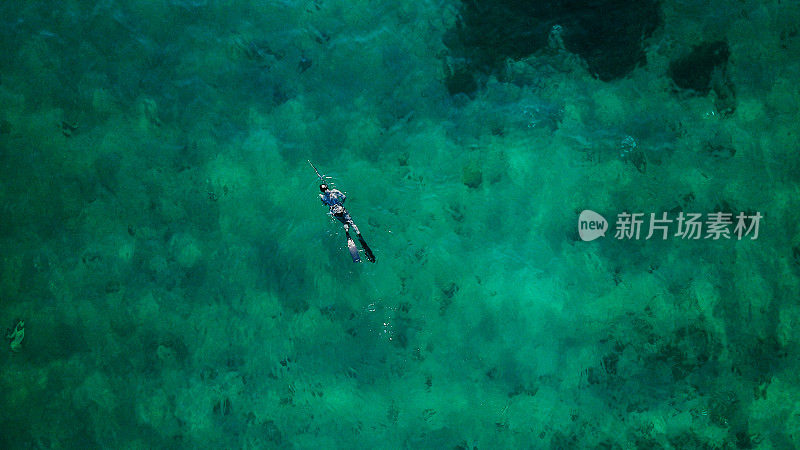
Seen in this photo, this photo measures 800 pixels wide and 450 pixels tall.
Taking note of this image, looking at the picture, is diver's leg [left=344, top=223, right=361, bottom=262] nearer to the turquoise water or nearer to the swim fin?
the swim fin

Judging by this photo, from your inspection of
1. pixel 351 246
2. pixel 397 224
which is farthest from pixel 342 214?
pixel 397 224

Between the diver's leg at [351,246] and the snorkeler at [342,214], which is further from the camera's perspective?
the diver's leg at [351,246]

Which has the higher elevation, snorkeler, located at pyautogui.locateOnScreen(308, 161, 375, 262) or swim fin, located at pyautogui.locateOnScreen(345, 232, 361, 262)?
snorkeler, located at pyautogui.locateOnScreen(308, 161, 375, 262)

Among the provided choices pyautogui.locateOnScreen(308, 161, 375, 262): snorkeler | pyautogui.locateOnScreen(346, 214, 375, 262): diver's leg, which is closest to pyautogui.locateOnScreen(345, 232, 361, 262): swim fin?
pyautogui.locateOnScreen(308, 161, 375, 262): snorkeler

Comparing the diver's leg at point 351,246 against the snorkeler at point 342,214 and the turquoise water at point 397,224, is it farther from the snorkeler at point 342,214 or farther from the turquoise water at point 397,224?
the turquoise water at point 397,224

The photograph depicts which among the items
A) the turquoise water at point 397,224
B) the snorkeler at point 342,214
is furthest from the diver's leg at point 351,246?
the turquoise water at point 397,224

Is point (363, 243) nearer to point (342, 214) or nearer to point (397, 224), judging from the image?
point (342, 214)
